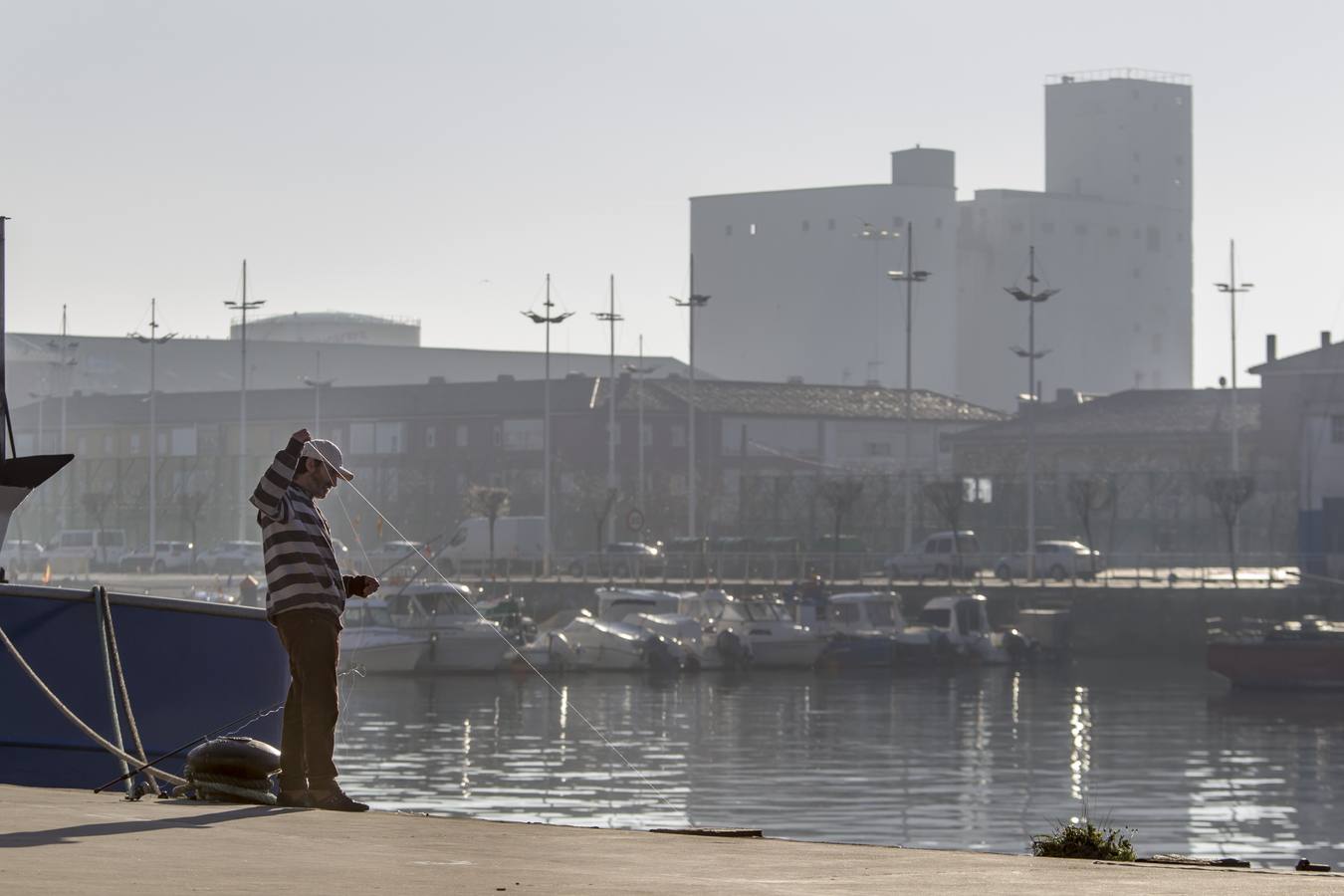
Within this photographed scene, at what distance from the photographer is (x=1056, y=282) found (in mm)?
122250

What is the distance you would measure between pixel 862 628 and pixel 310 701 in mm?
49377

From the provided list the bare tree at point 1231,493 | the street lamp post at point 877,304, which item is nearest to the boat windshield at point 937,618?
the bare tree at point 1231,493

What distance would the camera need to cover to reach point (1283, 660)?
51562 millimetres

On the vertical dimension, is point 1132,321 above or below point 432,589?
above

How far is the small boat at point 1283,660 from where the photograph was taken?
168 feet

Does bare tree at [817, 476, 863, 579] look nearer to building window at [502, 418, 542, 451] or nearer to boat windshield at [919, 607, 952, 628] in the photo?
boat windshield at [919, 607, 952, 628]

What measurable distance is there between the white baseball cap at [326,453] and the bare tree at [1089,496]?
2511 inches

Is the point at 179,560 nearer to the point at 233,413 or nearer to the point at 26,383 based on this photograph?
the point at 233,413

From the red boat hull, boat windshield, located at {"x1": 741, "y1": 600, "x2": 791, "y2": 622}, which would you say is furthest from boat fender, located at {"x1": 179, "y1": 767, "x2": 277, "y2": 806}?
boat windshield, located at {"x1": 741, "y1": 600, "x2": 791, "y2": 622}

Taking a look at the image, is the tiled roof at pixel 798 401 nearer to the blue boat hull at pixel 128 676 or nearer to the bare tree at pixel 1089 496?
the bare tree at pixel 1089 496

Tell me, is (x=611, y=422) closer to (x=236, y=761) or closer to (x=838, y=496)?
(x=838, y=496)

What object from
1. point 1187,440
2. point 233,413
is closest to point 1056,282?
point 1187,440

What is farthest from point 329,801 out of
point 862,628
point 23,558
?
point 23,558

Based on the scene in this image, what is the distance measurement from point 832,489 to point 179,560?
24.1 metres
